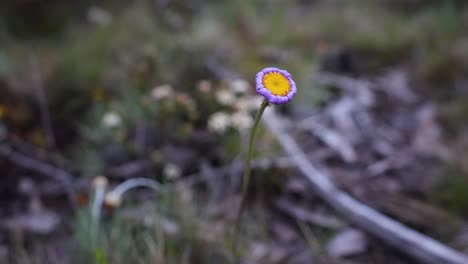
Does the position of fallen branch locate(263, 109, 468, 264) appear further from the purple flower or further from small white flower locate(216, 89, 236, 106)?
the purple flower

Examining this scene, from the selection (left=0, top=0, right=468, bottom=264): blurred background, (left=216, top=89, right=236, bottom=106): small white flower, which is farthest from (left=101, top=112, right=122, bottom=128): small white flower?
(left=216, top=89, right=236, bottom=106): small white flower

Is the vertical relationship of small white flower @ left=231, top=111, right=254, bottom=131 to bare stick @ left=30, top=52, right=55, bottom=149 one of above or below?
below

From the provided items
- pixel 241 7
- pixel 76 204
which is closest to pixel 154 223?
pixel 76 204

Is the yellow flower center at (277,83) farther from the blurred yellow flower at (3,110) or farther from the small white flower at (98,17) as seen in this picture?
the small white flower at (98,17)

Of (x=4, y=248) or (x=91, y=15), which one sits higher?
(x=91, y=15)

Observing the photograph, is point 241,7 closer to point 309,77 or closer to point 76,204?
point 309,77

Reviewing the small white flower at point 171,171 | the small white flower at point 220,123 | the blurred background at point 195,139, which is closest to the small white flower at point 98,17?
the blurred background at point 195,139
